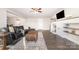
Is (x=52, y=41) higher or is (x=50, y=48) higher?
(x=52, y=41)

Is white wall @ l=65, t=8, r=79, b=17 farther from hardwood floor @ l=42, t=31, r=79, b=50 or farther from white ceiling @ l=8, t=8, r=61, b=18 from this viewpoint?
hardwood floor @ l=42, t=31, r=79, b=50

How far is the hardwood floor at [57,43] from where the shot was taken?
217cm

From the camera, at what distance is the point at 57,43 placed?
221 cm

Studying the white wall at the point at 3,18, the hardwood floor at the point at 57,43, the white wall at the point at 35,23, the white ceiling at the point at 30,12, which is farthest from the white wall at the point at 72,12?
the white wall at the point at 3,18

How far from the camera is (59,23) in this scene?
2301 mm

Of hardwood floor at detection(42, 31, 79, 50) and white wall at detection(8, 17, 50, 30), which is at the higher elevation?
white wall at detection(8, 17, 50, 30)

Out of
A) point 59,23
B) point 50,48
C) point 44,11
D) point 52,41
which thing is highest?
point 44,11

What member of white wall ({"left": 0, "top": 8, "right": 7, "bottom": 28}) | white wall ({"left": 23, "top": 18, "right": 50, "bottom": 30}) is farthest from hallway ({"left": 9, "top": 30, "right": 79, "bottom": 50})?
white wall ({"left": 0, "top": 8, "right": 7, "bottom": 28})

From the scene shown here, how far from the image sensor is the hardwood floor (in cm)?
217
